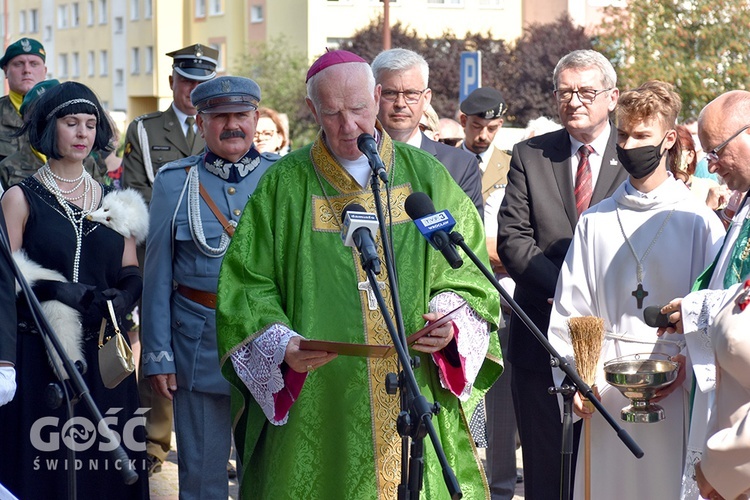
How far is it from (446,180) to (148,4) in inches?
2422

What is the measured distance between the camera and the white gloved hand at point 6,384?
170 inches

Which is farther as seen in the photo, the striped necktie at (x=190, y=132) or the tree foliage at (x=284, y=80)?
the tree foliage at (x=284, y=80)

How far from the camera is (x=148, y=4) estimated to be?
6425cm

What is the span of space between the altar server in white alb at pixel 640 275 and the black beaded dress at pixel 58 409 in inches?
90.1

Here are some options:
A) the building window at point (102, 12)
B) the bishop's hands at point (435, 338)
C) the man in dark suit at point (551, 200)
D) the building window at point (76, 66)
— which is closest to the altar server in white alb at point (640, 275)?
the man in dark suit at point (551, 200)

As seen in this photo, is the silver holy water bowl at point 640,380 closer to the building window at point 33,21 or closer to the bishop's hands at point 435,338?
the bishop's hands at point 435,338

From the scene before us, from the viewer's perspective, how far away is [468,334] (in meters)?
4.86

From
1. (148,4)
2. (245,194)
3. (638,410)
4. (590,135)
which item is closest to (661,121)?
(590,135)

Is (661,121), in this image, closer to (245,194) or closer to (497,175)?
(245,194)

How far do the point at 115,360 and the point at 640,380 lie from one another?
8.20ft

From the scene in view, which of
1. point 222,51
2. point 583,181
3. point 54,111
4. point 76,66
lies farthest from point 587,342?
point 76,66

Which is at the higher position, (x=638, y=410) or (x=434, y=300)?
(x=434, y=300)

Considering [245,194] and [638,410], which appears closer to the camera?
[638,410]

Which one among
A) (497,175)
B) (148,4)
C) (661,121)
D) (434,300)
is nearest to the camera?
(434,300)
